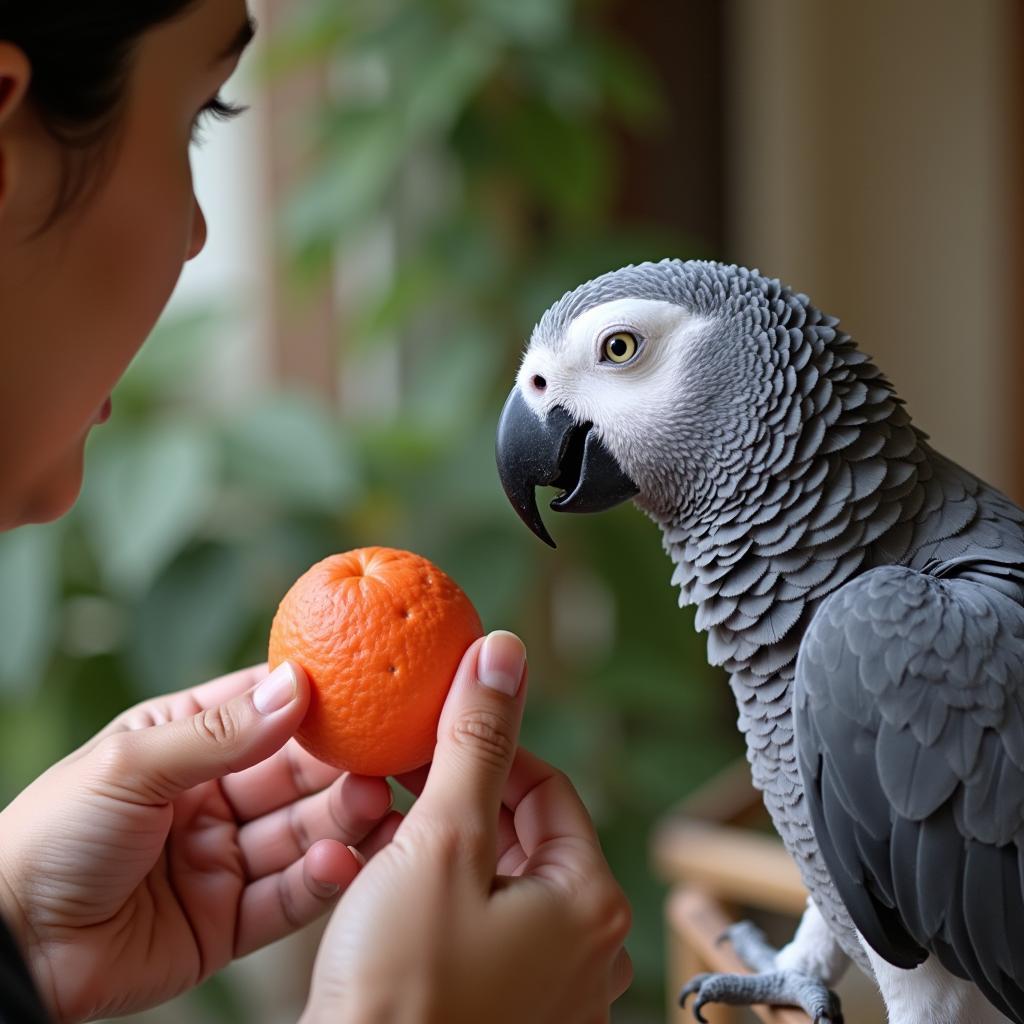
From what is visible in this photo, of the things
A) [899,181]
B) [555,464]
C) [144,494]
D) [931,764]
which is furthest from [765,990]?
[899,181]

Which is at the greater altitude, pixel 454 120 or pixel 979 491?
pixel 454 120

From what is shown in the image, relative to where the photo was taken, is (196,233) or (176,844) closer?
(196,233)

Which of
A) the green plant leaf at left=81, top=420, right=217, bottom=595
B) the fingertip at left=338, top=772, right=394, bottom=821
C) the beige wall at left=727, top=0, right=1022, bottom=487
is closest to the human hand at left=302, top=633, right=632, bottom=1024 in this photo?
the fingertip at left=338, top=772, right=394, bottom=821

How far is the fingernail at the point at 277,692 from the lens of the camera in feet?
1.71

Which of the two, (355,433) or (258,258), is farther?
(258,258)

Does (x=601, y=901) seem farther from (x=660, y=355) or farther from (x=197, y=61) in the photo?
(x=197, y=61)

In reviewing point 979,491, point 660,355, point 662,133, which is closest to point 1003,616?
point 979,491

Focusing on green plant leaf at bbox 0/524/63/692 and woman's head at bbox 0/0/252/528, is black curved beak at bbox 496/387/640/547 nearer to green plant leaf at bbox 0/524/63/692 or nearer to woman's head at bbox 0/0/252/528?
woman's head at bbox 0/0/252/528

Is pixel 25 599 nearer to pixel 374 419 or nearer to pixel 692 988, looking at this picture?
pixel 374 419

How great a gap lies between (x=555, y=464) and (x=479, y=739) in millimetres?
166

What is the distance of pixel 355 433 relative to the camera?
1.37 metres

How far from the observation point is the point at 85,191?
48 cm

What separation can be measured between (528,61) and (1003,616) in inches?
39.7

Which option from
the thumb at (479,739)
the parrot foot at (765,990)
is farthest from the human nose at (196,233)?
the parrot foot at (765,990)
